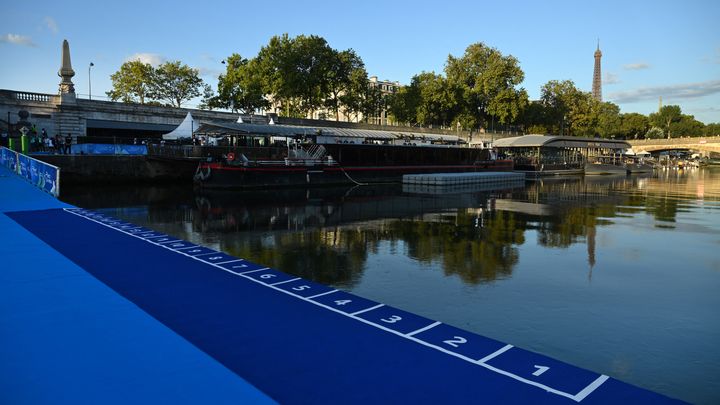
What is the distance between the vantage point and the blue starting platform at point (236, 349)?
486 centimetres

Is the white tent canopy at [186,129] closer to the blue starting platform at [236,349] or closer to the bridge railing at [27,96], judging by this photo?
the bridge railing at [27,96]

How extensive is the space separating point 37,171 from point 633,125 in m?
143

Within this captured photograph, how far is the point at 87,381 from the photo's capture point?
4934 mm

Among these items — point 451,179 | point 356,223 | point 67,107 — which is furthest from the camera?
point 67,107

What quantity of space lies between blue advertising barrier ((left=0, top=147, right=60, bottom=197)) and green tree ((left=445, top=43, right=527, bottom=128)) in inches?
2435

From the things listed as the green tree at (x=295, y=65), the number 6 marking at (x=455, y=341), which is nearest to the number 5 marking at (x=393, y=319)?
the number 6 marking at (x=455, y=341)

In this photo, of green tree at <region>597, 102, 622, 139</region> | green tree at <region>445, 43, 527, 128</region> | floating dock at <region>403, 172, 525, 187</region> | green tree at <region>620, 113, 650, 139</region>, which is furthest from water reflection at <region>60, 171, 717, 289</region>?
green tree at <region>620, 113, 650, 139</region>

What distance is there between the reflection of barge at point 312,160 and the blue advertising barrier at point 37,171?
9.63m

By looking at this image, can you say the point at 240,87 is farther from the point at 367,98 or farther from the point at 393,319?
the point at 393,319

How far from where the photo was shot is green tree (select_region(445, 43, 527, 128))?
7694 centimetres

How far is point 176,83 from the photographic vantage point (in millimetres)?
72625

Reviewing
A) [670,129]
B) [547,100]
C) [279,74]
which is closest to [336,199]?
[279,74]

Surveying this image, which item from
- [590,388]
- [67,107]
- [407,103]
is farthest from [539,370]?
[407,103]

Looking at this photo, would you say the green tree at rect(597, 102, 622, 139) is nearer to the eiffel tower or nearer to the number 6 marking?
the eiffel tower
